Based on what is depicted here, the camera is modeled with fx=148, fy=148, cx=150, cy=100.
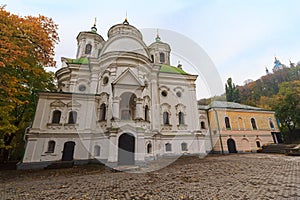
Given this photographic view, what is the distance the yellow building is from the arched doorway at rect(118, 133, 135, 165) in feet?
45.8

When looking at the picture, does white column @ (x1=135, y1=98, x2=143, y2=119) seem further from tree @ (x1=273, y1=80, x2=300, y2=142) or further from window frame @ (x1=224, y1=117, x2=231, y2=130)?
tree @ (x1=273, y1=80, x2=300, y2=142)

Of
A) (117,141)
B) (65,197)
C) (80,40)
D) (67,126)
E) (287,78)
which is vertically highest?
(287,78)

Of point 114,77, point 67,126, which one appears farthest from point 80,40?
point 67,126

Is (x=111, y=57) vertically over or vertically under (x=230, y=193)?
over

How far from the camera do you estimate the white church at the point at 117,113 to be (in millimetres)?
12906

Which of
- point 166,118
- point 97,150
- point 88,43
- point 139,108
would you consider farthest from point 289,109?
point 88,43

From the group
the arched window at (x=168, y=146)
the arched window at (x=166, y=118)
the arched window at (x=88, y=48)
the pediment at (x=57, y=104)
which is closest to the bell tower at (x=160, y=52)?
the arched window at (x=88, y=48)

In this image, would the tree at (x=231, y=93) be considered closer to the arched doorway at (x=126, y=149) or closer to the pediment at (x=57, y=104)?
the arched doorway at (x=126, y=149)

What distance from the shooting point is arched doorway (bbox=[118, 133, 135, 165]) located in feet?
40.2

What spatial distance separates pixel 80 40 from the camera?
25750mm

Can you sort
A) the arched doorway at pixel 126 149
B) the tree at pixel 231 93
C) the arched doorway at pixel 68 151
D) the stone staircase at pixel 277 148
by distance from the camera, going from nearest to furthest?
the arched doorway at pixel 126 149 < the arched doorway at pixel 68 151 < the stone staircase at pixel 277 148 < the tree at pixel 231 93

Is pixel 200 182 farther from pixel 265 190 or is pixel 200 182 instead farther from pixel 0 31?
pixel 0 31

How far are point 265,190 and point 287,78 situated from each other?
69.5 metres

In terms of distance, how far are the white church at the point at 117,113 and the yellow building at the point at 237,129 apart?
4586 millimetres
